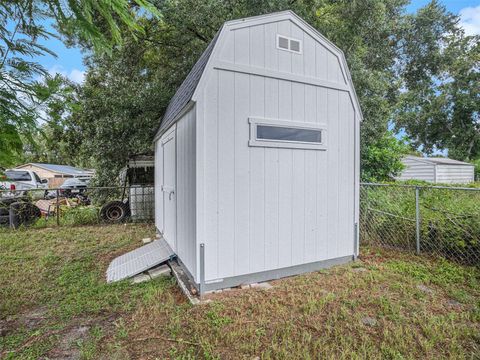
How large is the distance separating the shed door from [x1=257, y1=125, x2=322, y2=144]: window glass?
60.1 inches

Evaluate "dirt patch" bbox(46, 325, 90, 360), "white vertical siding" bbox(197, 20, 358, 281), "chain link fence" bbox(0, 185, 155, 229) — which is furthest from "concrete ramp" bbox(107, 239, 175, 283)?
"chain link fence" bbox(0, 185, 155, 229)

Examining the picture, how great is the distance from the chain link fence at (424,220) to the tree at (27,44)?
14.5 feet

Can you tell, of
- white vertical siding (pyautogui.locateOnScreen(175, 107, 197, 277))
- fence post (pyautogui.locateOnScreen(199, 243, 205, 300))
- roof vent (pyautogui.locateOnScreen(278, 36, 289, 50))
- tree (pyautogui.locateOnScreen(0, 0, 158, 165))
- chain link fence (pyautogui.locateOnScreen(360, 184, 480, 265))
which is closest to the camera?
tree (pyautogui.locateOnScreen(0, 0, 158, 165))

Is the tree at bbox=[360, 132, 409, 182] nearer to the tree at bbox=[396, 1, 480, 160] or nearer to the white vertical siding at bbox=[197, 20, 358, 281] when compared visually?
the white vertical siding at bbox=[197, 20, 358, 281]

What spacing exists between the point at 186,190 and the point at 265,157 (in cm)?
109

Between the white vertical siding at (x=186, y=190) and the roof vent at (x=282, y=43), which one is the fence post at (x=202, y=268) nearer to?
the white vertical siding at (x=186, y=190)

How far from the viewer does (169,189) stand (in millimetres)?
4461

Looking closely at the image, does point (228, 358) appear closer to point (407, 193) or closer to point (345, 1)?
point (407, 193)

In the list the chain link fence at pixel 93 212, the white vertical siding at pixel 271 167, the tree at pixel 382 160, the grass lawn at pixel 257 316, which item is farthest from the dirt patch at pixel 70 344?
the tree at pixel 382 160

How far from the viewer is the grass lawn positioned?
2.14 m

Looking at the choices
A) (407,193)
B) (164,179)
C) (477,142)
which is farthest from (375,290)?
(477,142)

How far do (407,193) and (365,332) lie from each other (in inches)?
127

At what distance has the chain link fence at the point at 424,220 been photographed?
372 cm

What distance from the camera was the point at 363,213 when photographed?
515 centimetres
